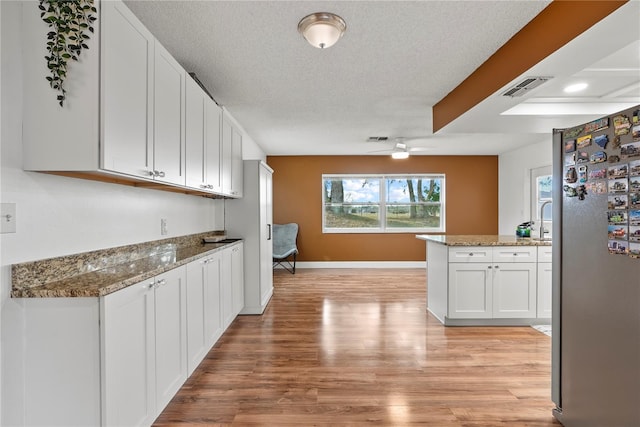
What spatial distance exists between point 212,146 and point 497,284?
3.22 meters

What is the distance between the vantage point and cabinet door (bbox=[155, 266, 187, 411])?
1778mm

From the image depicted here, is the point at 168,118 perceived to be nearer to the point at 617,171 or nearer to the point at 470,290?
the point at 617,171

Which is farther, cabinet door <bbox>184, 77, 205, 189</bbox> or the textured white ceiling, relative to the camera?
cabinet door <bbox>184, 77, 205, 189</bbox>

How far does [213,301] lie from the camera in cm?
270

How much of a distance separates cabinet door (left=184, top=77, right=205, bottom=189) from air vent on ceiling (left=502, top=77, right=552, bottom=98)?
244cm

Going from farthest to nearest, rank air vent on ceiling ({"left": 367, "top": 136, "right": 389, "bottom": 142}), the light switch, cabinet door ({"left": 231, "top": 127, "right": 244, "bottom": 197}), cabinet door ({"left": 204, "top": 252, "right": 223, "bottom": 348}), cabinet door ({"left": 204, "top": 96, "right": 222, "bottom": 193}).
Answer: air vent on ceiling ({"left": 367, "top": 136, "right": 389, "bottom": 142})
cabinet door ({"left": 231, "top": 127, "right": 244, "bottom": 197})
cabinet door ({"left": 204, "top": 96, "right": 222, "bottom": 193})
cabinet door ({"left": 204, "top": 252, "right": 223, "bottom": 348})
the light switch

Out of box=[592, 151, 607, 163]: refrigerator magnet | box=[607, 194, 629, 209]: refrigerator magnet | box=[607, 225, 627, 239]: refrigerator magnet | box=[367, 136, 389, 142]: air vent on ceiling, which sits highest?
box=[367, 136, 389, 142]: air vent on ceiling

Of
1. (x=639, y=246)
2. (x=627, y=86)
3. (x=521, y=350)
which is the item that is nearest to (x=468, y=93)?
(x=627, y=86)

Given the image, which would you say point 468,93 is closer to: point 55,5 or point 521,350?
point 521,350

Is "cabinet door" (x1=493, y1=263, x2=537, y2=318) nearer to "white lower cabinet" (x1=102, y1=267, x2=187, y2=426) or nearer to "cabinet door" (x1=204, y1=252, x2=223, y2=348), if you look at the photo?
"cabinet door" (x1=204, y1=252, x2=223, y2=348)

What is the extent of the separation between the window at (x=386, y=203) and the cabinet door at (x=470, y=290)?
11.3 ft

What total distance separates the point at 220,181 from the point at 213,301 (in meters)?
1.11

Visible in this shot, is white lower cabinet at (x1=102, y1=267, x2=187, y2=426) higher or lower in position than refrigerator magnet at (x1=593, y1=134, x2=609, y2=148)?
lower

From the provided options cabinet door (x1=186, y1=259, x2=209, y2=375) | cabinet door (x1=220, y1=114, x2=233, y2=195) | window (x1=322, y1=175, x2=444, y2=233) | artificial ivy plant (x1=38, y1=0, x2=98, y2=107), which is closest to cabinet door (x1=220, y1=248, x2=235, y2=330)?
cabinet door (x1=186, y1=259, x2=209, y2=375)
